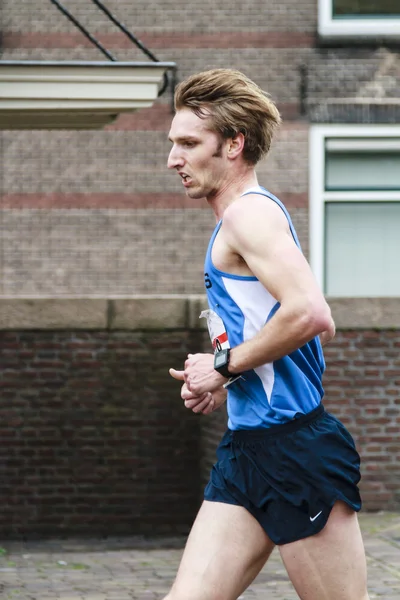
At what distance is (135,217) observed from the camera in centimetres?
1376

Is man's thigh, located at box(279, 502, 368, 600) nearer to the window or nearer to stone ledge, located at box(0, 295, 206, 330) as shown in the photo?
stone ledge, located at box(0, 295, 206, 330)

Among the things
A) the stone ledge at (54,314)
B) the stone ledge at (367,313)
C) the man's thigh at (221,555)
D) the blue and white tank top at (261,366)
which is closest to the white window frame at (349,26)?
the stone ledge at (367,313)

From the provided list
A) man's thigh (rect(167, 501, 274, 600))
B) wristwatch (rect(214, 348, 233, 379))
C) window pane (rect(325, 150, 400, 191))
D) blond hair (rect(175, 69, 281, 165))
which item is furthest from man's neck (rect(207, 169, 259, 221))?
window pane (rect(325, 150, 400, 191))

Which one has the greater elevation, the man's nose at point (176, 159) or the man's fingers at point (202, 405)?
the man's nose at point (176, 159)

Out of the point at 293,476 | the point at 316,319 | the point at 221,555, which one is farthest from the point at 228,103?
the point at 221,555

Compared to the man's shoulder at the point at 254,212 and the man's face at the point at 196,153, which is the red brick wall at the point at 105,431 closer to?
the man's face at the point at 196,153

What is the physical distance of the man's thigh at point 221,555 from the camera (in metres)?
3.00

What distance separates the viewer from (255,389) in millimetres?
3092

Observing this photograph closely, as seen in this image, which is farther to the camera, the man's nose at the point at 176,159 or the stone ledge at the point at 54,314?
the stone ledge at the point at 54,314

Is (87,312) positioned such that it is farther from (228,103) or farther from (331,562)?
(331,562)

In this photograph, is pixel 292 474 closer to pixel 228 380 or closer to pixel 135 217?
pixel 228 380

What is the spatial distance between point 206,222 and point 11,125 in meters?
5.00

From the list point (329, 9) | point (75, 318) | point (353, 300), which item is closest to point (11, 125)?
point (75, 318)

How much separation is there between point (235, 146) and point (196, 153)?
0.11 m
